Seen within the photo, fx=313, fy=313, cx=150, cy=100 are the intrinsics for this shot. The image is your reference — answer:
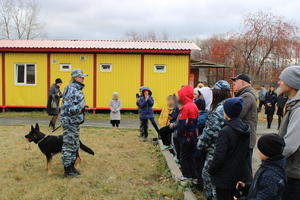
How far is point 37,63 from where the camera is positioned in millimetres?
16703

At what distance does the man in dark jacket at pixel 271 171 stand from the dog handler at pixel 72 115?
3414 millimetres

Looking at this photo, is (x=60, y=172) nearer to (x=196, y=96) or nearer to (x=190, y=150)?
(x=190, y=150)

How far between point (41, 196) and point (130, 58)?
1234cm

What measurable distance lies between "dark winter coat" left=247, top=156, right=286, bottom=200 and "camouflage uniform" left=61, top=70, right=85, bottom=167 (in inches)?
136

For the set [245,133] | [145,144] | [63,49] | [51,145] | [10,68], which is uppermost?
[63,49]

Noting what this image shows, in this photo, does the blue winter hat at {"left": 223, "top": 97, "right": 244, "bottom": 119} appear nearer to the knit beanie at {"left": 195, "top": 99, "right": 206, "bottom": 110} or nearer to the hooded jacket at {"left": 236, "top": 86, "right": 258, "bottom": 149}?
the hooded jacket at {"left": 236, "top": 86, "right": 258, "bottom": 149}

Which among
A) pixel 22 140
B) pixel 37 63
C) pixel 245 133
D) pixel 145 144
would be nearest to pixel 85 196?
pixel 245 133

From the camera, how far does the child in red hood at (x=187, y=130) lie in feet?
17.4

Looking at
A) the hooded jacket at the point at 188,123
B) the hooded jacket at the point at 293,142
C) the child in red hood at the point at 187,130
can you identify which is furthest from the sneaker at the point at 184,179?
the hooded jacket at the point at 293,142

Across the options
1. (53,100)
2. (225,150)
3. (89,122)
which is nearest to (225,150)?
(225,150)

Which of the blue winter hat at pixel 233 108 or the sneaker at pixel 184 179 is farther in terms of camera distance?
the sneaker at pixel 184 179

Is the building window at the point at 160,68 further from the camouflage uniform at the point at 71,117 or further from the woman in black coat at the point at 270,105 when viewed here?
the camouflage uniform at the point at 71,117

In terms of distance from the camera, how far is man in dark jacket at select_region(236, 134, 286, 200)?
2.94 meters

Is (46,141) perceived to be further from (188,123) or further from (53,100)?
(53,100)
